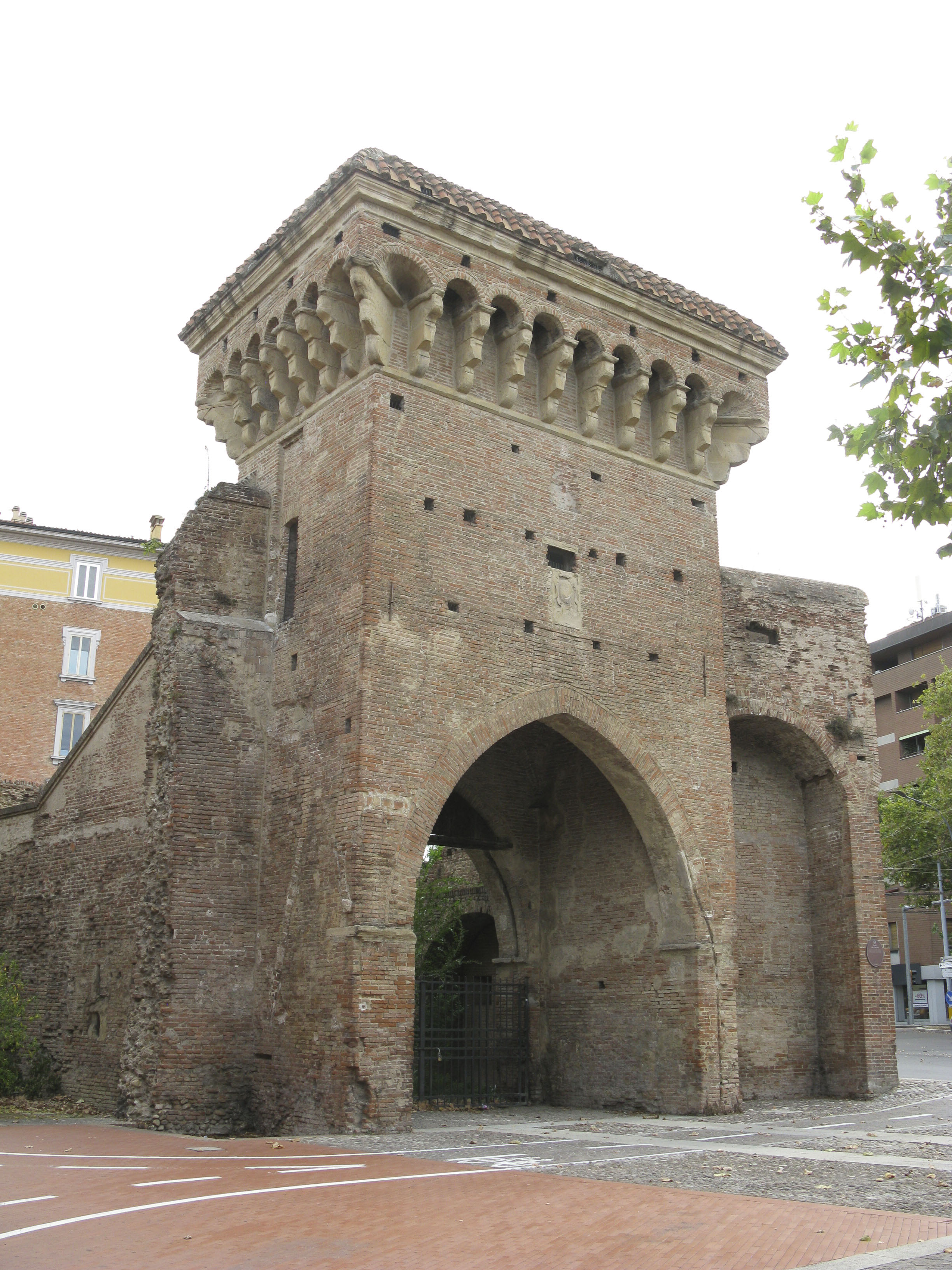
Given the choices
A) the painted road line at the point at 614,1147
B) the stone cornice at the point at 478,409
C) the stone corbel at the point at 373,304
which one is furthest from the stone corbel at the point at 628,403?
the painted road line at the point at 614,1147

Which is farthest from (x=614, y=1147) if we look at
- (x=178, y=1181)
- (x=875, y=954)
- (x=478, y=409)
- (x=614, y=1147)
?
(x=478, y=409)

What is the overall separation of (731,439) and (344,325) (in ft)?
19.7

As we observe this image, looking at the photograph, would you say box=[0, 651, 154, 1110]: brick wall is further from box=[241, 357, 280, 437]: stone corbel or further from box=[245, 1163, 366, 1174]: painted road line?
box=[245, 1163, 366, 1174]: painted road line

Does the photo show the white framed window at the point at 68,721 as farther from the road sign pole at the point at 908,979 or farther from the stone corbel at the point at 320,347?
the road sign pole at the point at 908,979

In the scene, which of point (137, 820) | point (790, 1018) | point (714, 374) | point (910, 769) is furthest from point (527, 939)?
point (910, 769)

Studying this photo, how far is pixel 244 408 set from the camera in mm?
16016

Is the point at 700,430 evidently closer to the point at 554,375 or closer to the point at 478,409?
the point at 554,375

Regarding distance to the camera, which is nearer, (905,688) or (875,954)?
(875,954)

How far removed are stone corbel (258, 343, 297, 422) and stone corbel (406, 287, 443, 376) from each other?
1834mm

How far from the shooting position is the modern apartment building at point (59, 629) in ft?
112

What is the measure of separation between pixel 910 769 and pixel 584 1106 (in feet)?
124

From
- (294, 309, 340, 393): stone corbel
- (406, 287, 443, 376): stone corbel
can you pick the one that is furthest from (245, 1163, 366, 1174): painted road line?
(294, 309, 340, 393): stone corbel

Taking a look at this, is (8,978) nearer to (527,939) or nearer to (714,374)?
(527,939)

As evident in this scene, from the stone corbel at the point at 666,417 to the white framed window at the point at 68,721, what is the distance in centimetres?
2353
